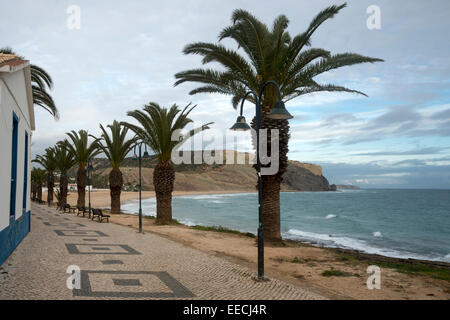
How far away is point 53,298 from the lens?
19.6 feet

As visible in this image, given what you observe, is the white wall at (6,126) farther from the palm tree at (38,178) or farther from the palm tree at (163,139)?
the palm tree at (38,178)

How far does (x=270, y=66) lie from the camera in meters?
12.6

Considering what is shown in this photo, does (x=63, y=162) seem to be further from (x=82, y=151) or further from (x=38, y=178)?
(x=38, y=178)

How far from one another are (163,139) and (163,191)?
9.89 feet

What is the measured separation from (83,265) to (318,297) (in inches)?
215

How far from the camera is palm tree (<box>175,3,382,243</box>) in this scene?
40.0ft

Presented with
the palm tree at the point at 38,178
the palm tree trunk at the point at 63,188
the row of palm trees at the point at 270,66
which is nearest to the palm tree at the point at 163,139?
the row of palm trees at the point at 270,66

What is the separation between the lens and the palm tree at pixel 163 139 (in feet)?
68.2

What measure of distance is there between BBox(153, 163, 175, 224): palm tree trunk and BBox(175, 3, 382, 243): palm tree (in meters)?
8.36

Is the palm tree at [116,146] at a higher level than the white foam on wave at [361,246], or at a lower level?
higher

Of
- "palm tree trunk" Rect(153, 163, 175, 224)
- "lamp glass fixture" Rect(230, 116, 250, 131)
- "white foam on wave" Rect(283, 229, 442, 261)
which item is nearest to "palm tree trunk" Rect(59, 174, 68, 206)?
"palm tree trunk" Rect(153, 163, 175, 224)

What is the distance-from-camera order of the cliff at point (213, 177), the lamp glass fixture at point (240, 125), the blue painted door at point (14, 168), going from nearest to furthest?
the lamp glass fixture at point (240, 125)
the blue painted door at point (14, 168)
the cliff at point (213, 177)

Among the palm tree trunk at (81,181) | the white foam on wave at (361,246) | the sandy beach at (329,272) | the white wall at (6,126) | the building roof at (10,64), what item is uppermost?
the building roof at (10,64)
